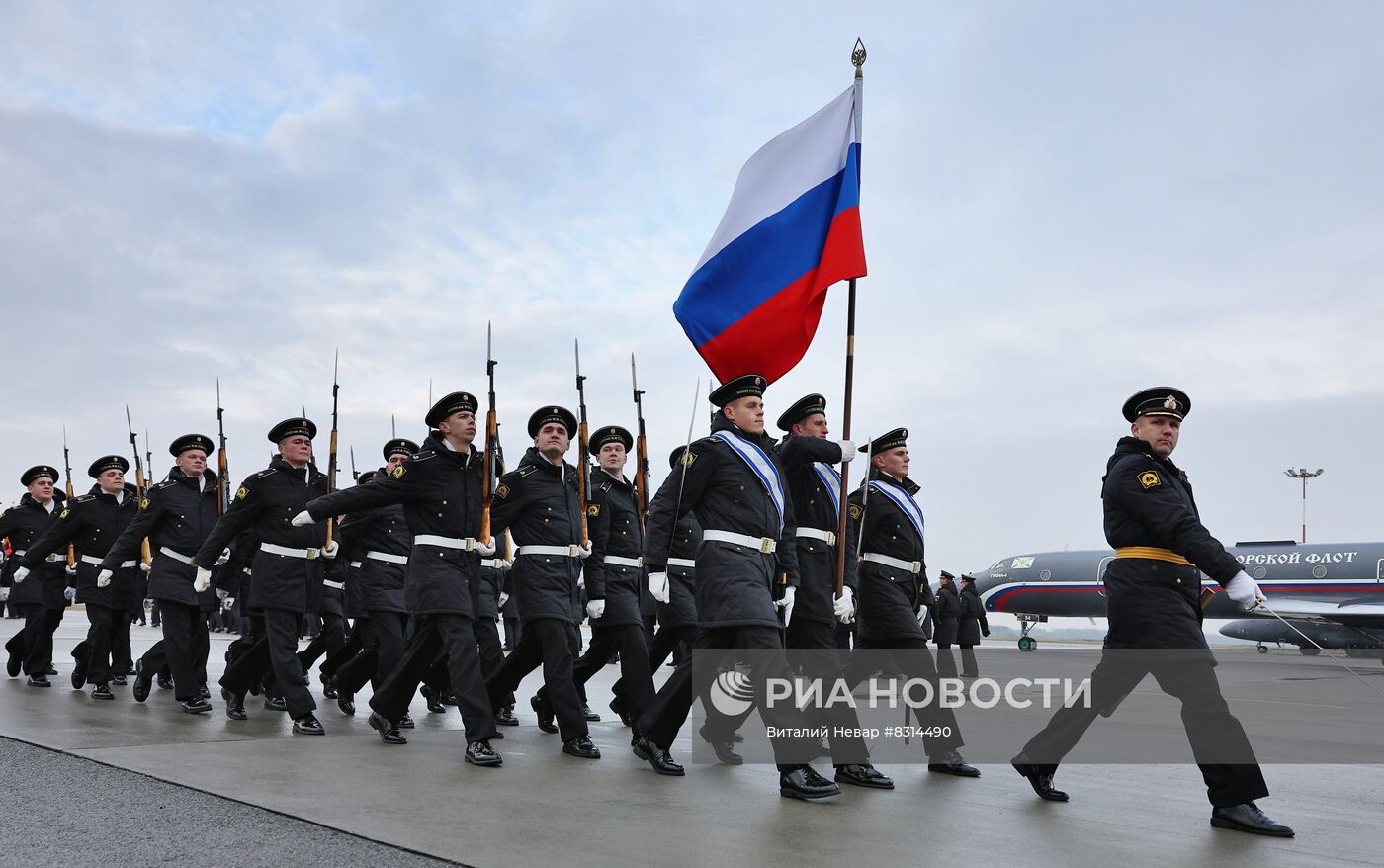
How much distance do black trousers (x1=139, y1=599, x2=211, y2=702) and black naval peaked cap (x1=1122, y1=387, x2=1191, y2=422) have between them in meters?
6.95

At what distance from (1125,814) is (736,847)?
6.70 feet

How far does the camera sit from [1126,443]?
19.1ft

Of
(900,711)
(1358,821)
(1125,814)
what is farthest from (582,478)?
(1358,821)

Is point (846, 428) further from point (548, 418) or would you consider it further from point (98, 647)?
point (98, 647)

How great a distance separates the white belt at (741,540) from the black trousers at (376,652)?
342cm

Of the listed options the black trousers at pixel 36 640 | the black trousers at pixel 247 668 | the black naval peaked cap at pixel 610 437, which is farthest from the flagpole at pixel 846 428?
the black trousers at pixel 36 640

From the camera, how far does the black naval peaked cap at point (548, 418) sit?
7.77 metres

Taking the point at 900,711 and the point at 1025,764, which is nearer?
the point at 1025,764

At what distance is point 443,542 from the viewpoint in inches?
278

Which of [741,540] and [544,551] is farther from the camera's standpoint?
[544,551]

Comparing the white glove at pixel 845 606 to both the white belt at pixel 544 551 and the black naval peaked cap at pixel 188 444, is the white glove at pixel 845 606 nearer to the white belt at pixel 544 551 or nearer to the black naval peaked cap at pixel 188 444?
the white belt at pixel 544 551

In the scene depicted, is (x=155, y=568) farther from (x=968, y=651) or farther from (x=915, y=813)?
(x=968, y=651)

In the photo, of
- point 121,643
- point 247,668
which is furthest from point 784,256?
point 121,643

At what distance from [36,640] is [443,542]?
614cm
